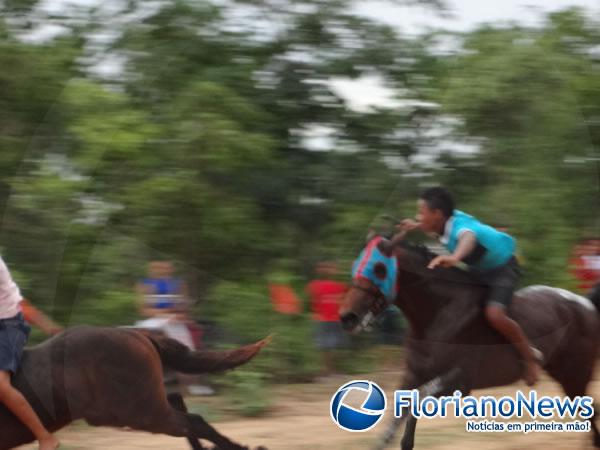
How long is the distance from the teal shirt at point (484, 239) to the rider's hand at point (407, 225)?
7.7 inches

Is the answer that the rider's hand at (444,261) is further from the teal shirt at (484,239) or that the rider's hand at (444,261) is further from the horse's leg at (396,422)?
the horse's leg at (396,422)

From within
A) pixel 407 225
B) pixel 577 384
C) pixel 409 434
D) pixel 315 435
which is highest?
pixel 407 225

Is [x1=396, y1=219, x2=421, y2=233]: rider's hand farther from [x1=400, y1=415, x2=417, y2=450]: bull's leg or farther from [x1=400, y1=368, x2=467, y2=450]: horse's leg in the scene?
[x1=400, y1=415, x2=417, y2=450]: bull's leg

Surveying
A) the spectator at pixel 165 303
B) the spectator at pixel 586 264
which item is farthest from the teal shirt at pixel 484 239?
the spectator at pixel 165 303

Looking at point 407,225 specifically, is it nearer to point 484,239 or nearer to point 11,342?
point 484,239

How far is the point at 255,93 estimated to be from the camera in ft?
25.1

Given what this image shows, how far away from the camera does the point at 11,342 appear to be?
5.28m

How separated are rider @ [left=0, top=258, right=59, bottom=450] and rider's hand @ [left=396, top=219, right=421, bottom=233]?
2251 millimetres

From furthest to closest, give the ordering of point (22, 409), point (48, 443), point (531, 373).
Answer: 1. point (531, 373)
2. point (48, 443)
3. point (22, 409)

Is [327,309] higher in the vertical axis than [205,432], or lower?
higher

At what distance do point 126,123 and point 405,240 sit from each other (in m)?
2.47

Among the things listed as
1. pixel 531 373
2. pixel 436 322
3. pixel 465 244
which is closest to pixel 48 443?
pixel 436 322

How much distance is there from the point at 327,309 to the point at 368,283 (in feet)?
1.66

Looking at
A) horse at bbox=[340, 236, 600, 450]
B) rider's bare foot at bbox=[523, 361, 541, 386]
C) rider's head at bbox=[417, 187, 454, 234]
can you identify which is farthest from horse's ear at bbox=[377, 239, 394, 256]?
rider's bare foot at bbox=[523, 361, 541, 386]
